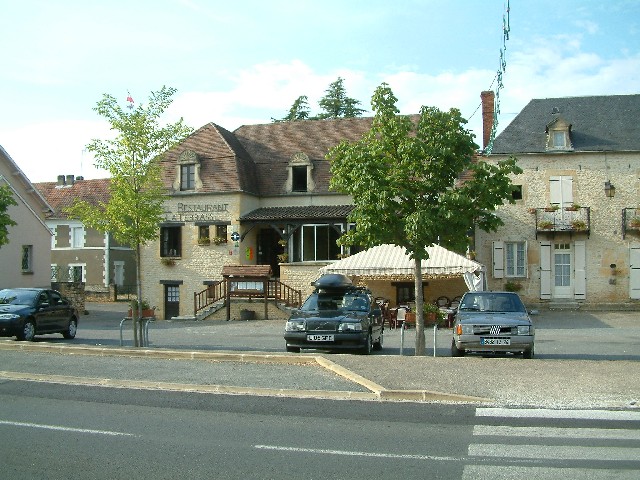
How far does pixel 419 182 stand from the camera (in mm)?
16172

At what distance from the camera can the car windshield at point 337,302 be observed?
57.5 ft

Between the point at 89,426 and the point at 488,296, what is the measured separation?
10782 millimetres

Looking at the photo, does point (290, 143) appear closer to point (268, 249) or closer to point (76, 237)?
point (268, 249)

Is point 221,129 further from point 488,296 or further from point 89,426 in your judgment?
point 89,426

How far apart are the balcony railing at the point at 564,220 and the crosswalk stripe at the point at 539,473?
96.5 ft

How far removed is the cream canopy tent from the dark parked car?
10.6 m

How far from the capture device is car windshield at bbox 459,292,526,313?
16.8 meters

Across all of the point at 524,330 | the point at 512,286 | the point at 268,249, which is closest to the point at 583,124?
the point at 512,286

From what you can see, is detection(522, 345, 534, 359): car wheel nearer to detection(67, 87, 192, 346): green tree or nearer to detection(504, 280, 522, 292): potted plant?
detection(67, 87, 192, 346): green tree

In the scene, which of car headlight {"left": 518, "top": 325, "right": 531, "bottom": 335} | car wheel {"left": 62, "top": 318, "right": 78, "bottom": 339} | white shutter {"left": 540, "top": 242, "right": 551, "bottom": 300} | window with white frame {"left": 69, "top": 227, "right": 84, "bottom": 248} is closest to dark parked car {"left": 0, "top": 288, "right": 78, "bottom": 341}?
car wheel {"left": 62, "top": 318, "right": 78, "bottom": 339}

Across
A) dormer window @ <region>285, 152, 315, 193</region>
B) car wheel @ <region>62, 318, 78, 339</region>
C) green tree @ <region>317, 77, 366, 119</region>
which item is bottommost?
car wheel @ <region>62, 318, 78, 339</region>

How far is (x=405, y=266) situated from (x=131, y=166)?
13235 mm

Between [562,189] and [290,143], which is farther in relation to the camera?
[290,143]

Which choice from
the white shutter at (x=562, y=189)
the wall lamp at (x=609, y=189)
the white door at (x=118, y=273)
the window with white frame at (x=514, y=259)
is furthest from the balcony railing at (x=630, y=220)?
the white door at (x=118, y=273)
